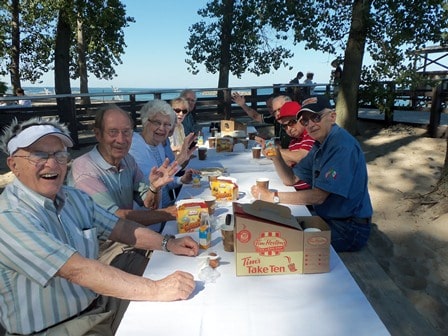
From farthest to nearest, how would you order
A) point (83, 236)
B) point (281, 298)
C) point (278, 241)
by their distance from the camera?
point (83, 236) → point (278, 241) → point (281, 298)

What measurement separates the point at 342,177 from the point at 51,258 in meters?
1.77

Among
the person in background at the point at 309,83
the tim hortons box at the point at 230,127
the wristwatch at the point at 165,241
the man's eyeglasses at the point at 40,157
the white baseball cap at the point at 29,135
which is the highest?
the person in background at the point at 309,83

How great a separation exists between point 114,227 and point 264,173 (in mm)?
1817

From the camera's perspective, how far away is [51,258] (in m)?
1.33

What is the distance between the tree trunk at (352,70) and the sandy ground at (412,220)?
36.9 inches

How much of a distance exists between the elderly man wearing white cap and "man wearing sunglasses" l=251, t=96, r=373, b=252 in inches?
40.1

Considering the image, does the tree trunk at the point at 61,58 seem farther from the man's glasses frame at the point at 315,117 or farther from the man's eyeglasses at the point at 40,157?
the man's eyeglasses at the point at 40,157

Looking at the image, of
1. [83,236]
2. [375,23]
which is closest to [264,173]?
[83,236]

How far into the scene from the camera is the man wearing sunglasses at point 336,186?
2.38m

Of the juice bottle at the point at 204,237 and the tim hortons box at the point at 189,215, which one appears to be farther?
the tim hortons box at the point at 189,215

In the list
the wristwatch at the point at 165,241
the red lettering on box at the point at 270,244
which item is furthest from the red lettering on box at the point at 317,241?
the wristwatch at the point at 165,241

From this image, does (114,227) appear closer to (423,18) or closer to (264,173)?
(264,173)

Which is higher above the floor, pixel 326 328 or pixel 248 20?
pixel 248 20

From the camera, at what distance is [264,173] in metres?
3.45
